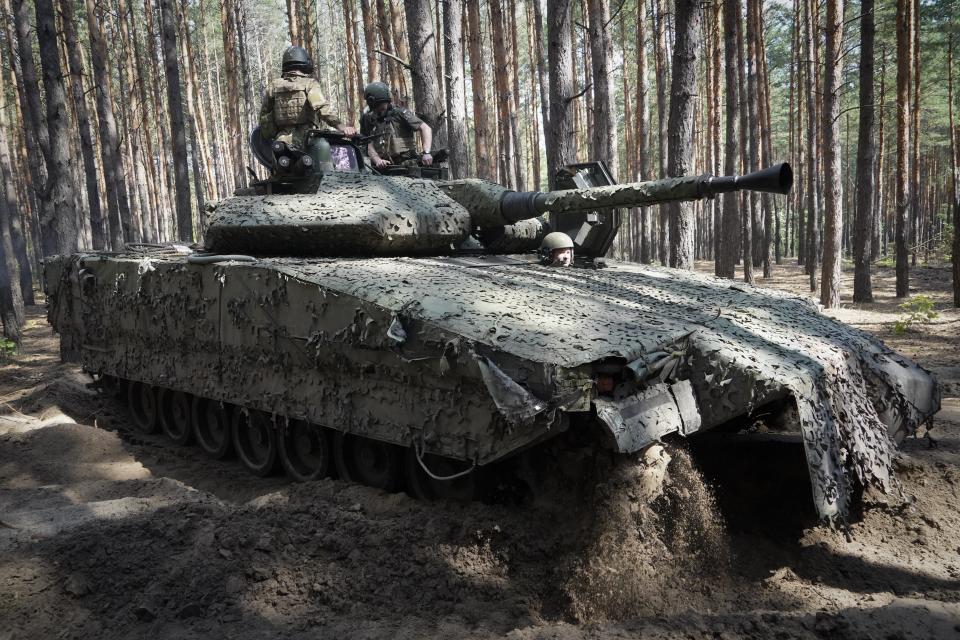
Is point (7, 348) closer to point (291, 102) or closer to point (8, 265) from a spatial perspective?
point (8, 265)

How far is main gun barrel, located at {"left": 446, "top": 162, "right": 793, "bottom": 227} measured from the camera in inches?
190

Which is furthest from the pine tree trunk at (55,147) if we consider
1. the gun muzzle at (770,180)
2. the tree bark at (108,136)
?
the gun muzzle at (770,180)

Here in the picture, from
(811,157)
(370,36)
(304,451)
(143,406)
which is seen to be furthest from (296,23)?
(304,451)

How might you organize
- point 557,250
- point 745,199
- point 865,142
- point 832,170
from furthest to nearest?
point 745,199
point 865,142
point 832,170
point 557,250

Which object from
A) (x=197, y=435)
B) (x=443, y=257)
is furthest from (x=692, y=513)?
(x=197, y=435)

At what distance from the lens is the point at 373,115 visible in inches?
348

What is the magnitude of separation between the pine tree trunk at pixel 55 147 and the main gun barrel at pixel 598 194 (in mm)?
9540

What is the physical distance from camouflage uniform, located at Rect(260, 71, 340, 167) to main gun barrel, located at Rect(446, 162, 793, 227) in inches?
73.3

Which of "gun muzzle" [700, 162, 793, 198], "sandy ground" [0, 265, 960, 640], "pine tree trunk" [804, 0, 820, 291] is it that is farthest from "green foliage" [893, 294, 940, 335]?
"gun muzzle" [700, 162, 793, 198]

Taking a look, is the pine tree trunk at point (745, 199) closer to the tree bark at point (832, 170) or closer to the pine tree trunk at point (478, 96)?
the tree bark at point (832, 170)

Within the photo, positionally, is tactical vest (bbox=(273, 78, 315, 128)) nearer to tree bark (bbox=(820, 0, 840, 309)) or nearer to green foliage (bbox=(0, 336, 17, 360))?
green foliage (bbox=(0, 336, 17, 360))

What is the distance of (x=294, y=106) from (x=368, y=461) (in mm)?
3921

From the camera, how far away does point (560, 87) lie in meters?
11.8

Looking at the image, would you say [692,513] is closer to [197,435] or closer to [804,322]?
[804,322]
